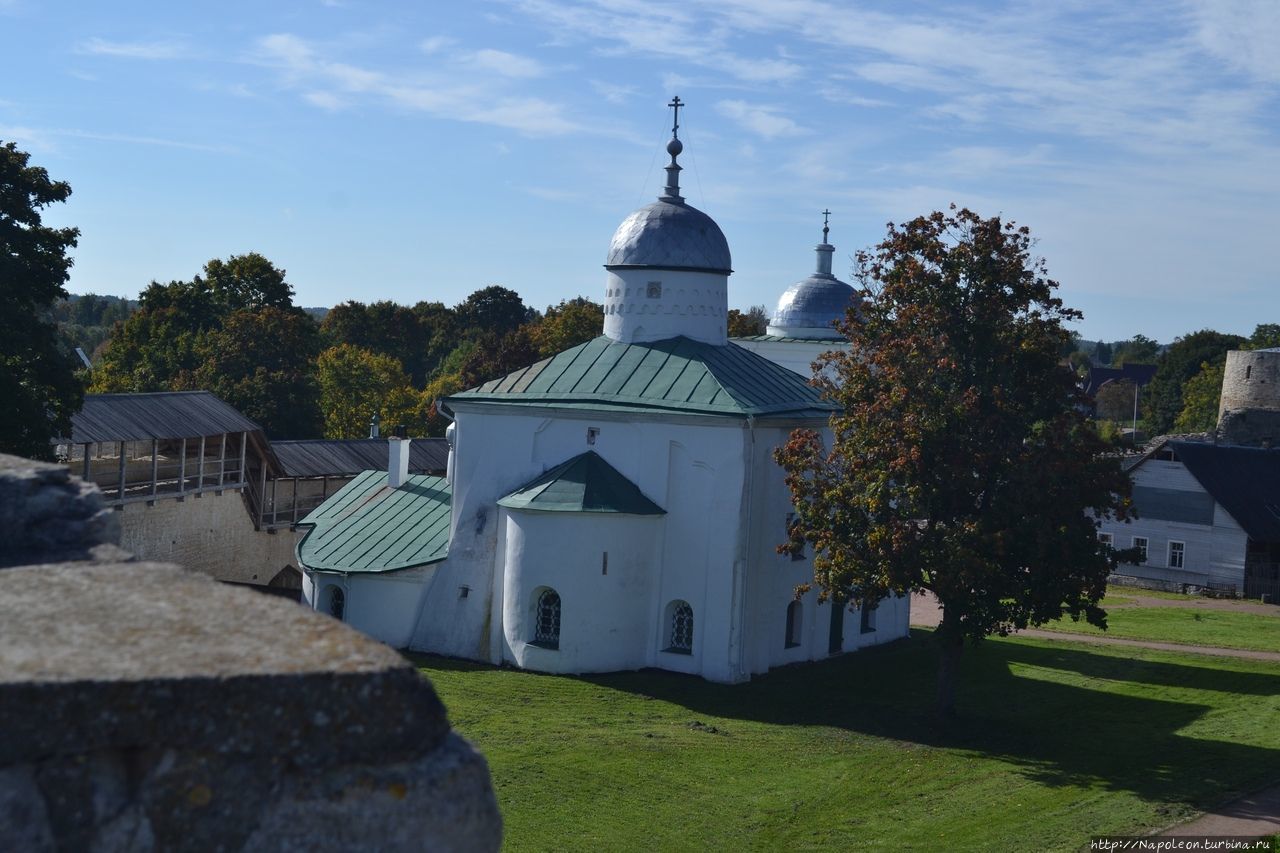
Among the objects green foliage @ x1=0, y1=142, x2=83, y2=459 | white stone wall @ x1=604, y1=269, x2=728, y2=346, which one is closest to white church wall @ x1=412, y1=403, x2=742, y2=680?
white stone wall @ x1=604, y1=269, x2=728, y2=346

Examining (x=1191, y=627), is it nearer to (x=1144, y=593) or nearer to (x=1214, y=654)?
(x=1214, y=654)

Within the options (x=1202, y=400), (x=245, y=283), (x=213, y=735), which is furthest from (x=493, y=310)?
(x=213, y=735)

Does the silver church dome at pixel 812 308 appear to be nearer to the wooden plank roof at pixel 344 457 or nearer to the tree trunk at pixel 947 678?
the wooden plank roof at pixel 344 457

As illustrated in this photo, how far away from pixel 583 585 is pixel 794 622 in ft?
16.2

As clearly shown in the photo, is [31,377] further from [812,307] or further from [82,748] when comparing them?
[812,307]

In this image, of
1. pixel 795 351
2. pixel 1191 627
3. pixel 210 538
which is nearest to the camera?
pixel 1191 627

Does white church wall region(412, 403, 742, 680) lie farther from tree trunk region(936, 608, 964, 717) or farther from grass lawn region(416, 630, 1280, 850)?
tree trunk region(936, 608, 964, 717)

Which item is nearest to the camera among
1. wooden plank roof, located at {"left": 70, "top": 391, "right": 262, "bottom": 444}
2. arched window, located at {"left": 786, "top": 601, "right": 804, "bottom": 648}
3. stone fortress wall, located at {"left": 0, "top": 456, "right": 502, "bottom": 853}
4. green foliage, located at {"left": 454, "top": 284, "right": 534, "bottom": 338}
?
stone fortress wall, located at {"left": 0, "top": 456, "right": 502, "bottom": 853}

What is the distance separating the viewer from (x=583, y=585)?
26.3 metres

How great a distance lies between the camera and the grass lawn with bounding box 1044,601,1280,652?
33.7 metres

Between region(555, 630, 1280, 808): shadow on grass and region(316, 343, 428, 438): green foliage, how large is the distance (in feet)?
134

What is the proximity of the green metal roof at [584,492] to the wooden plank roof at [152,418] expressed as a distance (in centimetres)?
1252

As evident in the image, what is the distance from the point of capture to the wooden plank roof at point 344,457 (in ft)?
145

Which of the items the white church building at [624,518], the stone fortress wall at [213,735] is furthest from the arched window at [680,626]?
the stone fortress wall at [213,735]
